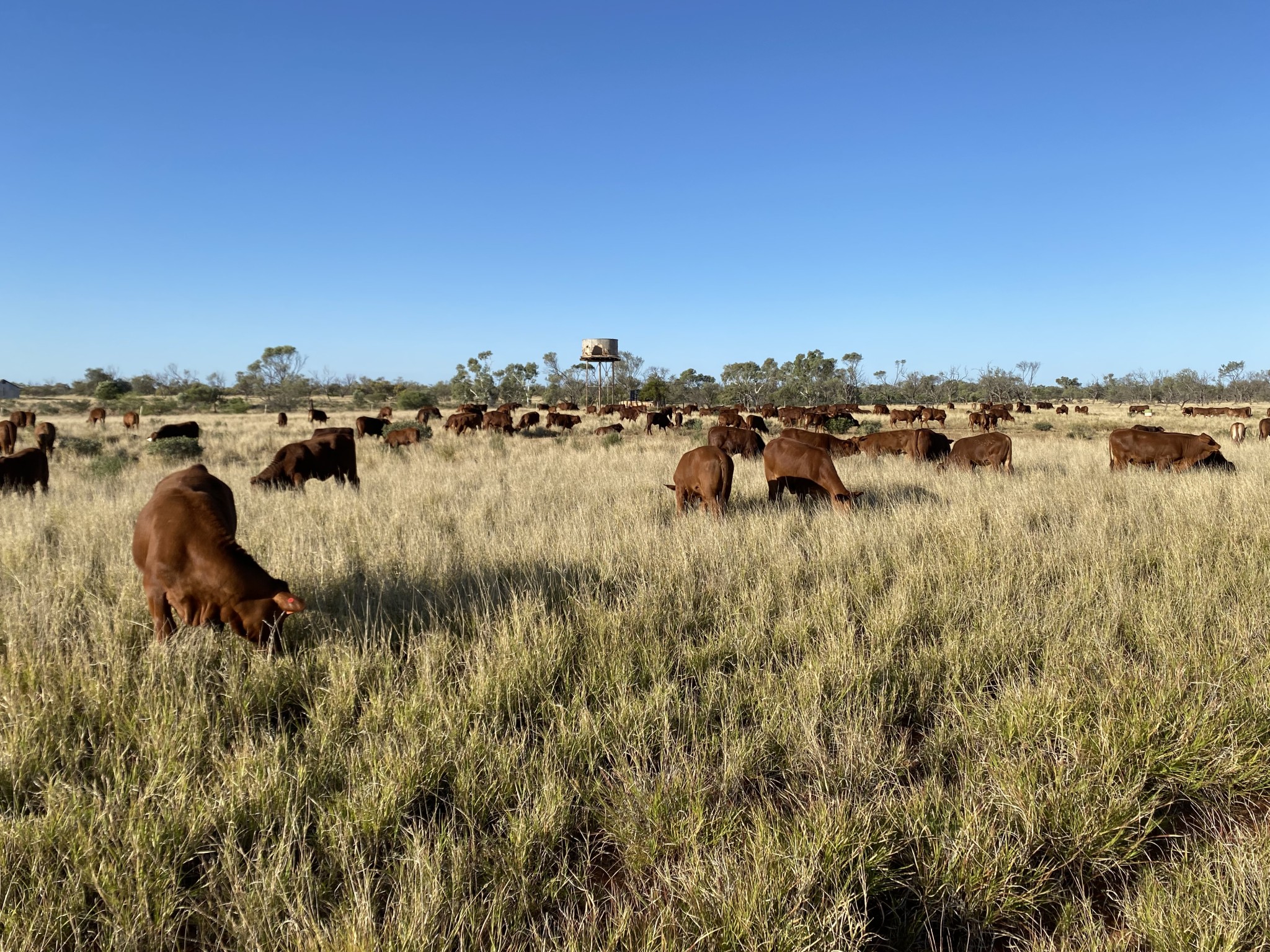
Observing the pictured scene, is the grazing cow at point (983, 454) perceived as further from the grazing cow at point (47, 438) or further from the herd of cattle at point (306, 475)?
the grazing cow at point (47, 438)

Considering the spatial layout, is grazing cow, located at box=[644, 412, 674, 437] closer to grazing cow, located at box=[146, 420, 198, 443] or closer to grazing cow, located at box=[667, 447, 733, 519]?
grazing cow, located at box=[146, 420, 198, 443]

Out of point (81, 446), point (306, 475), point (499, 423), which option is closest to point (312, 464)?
point (306, 475)

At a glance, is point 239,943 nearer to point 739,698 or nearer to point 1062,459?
point 739,698

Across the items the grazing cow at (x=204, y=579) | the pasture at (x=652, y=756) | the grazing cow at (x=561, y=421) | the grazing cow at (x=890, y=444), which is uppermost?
the grazing cow at (x=561, y=421)

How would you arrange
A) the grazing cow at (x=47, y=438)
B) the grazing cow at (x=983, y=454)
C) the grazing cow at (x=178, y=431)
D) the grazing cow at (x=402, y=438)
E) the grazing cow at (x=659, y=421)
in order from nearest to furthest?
1. the grazing cow at (x=983, y=454)
2. the grazing cow at (x=47, y=438)
3. the grazing cow at (x=178, y=431)
4. the grazing cow at (x=402, y=438)
5. the grazing cow at (x=659, y=421)

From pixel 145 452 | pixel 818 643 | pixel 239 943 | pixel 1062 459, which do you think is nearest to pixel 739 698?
pixel 818 643

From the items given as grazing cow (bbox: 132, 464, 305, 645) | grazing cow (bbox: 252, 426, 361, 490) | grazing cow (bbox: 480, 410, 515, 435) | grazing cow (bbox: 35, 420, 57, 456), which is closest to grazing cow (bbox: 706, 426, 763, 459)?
grazing cow (bbox: 252, 426, 361, 490)

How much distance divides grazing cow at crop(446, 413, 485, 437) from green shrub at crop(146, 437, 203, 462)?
9.64 m

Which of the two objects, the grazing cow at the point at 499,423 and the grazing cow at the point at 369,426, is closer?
the grazing cow at the point at 369,426

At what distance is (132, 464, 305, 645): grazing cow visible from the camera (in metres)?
3.92

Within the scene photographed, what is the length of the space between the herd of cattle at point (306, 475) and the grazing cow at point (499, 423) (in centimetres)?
7

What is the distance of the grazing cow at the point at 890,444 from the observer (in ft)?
56.5

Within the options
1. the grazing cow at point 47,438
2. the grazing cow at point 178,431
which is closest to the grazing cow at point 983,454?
the grazing cow at point 178,431

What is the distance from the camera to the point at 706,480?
28.9ft
